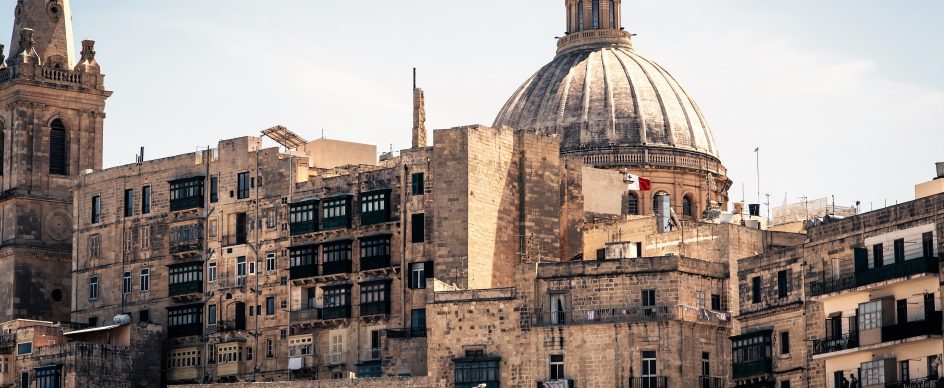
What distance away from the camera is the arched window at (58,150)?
111625mm

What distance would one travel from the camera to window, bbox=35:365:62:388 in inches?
3851

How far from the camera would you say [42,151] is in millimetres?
111000

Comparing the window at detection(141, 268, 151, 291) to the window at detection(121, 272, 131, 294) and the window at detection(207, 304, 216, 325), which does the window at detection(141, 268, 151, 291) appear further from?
the window at detection(207, 304, 216, 325)

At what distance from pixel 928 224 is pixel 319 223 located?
31.4 meters

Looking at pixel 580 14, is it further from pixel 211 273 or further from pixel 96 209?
pixel 211 273

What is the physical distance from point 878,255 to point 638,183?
3442cm

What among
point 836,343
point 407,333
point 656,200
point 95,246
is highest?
point 656,200

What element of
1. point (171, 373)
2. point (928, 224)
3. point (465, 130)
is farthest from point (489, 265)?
point (928, 224)

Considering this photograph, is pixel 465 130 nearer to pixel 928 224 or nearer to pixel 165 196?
pixel 165 196

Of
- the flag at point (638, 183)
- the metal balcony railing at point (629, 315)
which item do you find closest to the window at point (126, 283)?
the flag at point (638, 183)

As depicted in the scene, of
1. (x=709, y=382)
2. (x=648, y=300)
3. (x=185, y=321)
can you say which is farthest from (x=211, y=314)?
(x=709, y=382)

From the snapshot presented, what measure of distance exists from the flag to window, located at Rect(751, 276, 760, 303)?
2340 cm

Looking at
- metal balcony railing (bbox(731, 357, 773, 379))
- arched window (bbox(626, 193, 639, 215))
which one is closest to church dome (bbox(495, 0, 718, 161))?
arched window (bbox(626, 193, 639, 215))

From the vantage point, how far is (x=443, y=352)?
89.0 m
